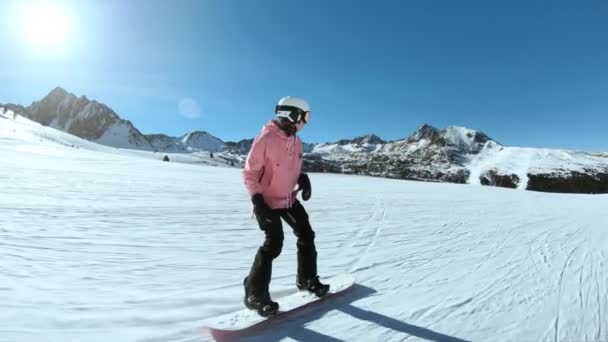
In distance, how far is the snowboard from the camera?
3291mm

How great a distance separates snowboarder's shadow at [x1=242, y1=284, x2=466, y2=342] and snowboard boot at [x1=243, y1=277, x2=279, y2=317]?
0.14 metres

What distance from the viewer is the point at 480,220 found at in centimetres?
1008

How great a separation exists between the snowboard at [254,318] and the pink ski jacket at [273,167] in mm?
1046

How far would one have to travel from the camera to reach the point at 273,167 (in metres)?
3.88

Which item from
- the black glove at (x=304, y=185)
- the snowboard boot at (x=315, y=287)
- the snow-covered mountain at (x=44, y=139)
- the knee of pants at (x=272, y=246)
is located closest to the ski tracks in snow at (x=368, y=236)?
the snowboard boot at (x=315, y=287)

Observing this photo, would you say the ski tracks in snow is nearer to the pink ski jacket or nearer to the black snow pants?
the black snow pants

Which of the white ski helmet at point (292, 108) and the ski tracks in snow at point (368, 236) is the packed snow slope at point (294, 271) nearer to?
the ski tracks in snow at point (368, 236)

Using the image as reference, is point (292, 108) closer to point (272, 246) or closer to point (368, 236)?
point (272, 246)

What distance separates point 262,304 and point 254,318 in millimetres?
147


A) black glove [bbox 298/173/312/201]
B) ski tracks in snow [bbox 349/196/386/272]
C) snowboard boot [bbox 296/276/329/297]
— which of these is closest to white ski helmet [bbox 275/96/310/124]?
black glove [bbox 298/173/312/201]

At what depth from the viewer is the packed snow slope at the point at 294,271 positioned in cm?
342

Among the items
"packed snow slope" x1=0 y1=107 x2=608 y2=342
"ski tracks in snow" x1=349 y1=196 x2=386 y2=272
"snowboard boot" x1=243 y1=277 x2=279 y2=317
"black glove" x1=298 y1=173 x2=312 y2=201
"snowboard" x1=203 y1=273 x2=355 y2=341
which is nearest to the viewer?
"snowboard" x1=203 y1=273 x2=355 y2=341

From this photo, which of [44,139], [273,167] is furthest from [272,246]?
[44,139]

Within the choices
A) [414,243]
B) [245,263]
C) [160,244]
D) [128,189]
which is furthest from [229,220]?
[128,189]
